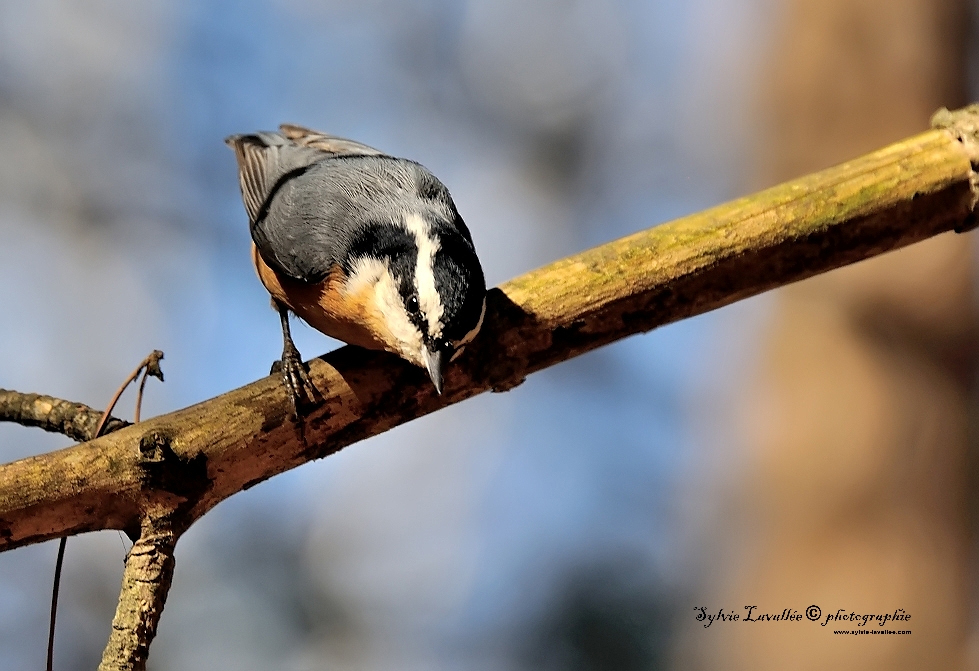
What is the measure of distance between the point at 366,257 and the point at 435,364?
1.09ft

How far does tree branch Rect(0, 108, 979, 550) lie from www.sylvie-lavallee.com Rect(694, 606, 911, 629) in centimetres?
158

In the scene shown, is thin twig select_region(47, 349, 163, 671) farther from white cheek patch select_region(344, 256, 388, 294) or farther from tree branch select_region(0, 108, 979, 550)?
white cheek patch select_region(344, 256, 388, 294)

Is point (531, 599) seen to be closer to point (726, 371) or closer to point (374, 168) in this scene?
point (726, 371)

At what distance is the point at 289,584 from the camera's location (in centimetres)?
349

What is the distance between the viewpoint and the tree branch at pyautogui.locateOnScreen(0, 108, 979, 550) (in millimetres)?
1290

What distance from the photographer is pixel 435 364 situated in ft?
4.53

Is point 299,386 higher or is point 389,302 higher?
point 389,302

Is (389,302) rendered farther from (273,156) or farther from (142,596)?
(273,156)

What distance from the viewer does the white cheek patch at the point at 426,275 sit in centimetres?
139

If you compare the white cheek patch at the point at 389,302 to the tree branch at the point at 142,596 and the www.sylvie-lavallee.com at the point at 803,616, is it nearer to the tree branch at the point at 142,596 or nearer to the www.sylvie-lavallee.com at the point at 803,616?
the tree branch at the point at 142,596

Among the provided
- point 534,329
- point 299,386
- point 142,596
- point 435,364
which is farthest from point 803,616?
point 142,596

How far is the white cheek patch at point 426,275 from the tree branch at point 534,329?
0.42 ft

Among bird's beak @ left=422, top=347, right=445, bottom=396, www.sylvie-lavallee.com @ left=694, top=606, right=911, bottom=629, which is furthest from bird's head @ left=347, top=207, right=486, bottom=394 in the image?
www.sylvie-lavallee.com @ left=694, top=606, right=911, bottom=629

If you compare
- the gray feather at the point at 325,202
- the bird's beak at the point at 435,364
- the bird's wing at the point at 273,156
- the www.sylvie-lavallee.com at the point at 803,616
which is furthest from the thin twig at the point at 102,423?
the www.sylvie-lavallee.com at the point at 803,616
